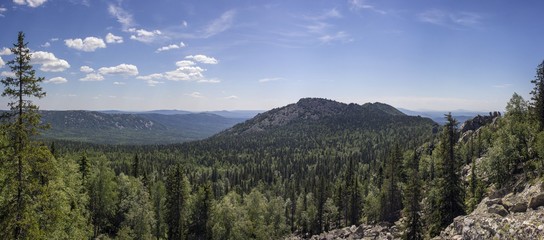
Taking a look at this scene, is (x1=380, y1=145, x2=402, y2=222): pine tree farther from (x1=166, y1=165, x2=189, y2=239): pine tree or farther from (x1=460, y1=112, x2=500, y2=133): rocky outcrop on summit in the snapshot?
(x1=460, y1=112, x2=500, y2=133): rocky outcrop on summit

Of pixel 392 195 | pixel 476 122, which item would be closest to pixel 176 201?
pixel 392 195

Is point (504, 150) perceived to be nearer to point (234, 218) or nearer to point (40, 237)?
point (234, 218)

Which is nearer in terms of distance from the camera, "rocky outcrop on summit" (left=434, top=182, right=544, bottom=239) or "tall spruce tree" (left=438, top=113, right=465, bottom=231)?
"rocky outcrop on summit" (left=434, top=182, right=544, bottom=239)

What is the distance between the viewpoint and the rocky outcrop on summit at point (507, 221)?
27372mm

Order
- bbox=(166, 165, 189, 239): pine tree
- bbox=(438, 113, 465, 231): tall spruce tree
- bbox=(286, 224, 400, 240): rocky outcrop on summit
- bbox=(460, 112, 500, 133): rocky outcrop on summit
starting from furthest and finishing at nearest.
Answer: bbox=(460, 112, 500, 133): rocky outcrop on summit < bbox=(166, 165, 189, 239): pine tree < bbox=(286, 224, 400, 240): rocky outcrop on summit < bbox=(438, 113, 465, 231): tall spruce tree

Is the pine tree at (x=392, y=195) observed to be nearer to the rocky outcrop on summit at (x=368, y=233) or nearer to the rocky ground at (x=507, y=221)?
the rocky outcrop on summit at (x=368, y=233)

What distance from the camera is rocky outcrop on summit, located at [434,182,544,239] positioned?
89.8 ft

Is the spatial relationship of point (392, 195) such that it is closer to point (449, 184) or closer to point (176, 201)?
point (449, 184)

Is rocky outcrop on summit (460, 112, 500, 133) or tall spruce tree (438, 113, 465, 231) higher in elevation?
rocky outcrop on summit (460, 112, 500, 133)

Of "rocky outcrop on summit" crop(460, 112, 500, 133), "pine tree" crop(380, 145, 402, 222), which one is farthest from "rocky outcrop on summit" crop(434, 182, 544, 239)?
"rocky outcrop on summit" crop(460, 112, 500, 133)

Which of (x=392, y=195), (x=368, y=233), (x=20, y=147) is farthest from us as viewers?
(x=392, y=195)

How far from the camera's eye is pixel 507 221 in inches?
1190

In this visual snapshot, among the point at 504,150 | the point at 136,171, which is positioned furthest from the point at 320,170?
the point at 504,150

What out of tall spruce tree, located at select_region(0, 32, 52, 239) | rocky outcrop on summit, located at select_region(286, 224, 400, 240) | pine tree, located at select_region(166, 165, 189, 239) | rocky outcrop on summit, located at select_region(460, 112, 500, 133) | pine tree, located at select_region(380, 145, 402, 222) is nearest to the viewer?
tall spruce tree, located at select_region(0, 32, 52, 239)
